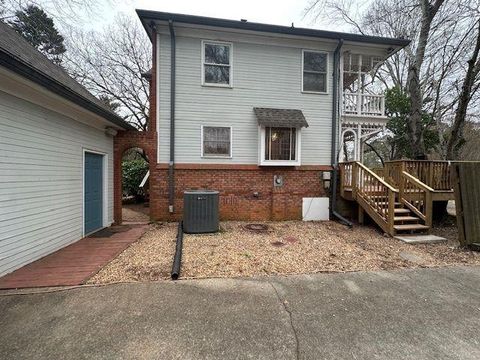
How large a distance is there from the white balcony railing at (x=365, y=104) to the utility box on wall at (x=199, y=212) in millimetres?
5960

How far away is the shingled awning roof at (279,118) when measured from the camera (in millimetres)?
7732

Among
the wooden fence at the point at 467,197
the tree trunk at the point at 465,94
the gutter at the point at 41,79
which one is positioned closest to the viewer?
the gutter at the point at 41,79

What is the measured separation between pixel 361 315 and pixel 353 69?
9.97 metres

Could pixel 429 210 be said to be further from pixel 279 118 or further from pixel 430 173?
pixel 279 118

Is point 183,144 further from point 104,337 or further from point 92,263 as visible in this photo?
point 104,337

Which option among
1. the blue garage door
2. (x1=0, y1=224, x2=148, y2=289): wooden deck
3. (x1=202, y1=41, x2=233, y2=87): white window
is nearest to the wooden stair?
(x1=202, y1=41, x2=233, y2=87): white window

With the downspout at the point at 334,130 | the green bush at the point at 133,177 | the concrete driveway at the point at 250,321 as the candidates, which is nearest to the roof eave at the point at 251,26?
the downspout at the point at 334,130

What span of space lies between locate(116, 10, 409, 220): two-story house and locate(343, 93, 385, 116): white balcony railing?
0.20 meters

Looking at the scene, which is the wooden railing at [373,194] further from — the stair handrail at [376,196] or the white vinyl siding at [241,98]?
the white vinyl siding at [241,98]

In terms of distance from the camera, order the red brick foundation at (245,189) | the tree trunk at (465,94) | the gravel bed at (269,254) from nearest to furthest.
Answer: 1. the gravel bed at (269,254)
2. the red brick foundation at (245,189)
3. the tree trunk at (465,94)

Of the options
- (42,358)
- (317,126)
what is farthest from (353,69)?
(42,358)

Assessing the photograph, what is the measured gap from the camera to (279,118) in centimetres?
785

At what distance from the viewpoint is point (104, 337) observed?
238 centimetres

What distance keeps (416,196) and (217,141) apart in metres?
6.02
